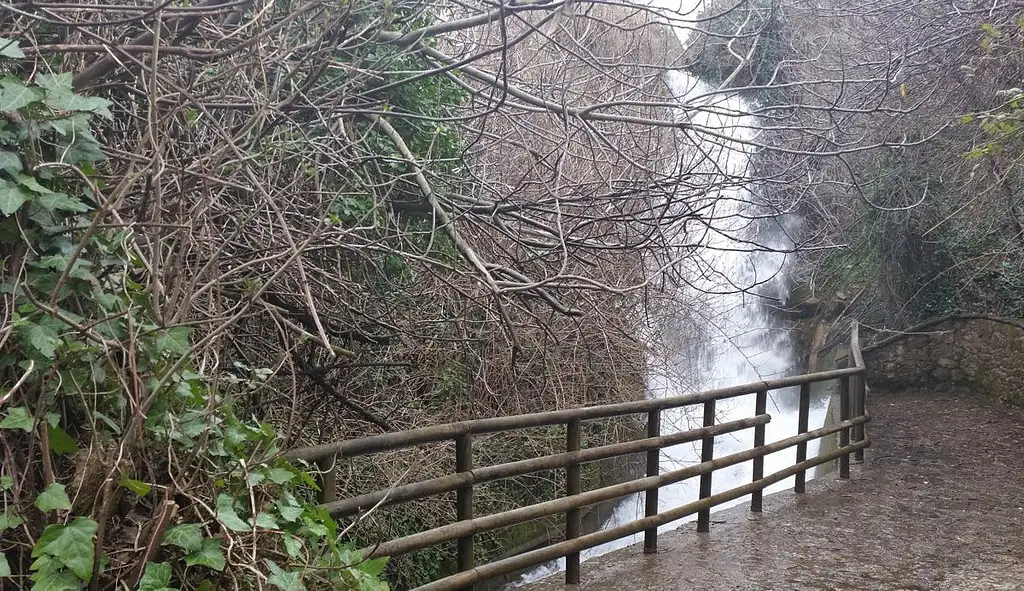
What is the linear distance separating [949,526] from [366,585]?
17.9 feet

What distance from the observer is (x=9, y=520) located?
2.16m

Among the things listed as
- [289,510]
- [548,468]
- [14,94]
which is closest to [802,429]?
[548,468]

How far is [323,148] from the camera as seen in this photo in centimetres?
411

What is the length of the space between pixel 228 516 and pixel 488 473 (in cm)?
212

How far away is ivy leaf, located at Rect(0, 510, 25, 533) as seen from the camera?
7.02 ft

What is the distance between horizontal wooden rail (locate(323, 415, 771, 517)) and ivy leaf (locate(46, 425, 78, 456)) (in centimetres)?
112

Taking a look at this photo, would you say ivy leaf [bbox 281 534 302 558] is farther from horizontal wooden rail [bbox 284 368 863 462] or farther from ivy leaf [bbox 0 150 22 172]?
ivy leaf [bbox 0 150 22 172]

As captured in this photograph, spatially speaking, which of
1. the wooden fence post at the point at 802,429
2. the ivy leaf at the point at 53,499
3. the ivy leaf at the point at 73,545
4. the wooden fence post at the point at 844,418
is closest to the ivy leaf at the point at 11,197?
the ivy leaf at the point at 53,499

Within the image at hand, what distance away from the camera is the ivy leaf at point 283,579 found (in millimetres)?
2525

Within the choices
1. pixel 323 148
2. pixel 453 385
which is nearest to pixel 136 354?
pixel 323 148

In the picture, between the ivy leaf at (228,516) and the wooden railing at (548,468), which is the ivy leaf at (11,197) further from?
the wooden railing at (548,468)

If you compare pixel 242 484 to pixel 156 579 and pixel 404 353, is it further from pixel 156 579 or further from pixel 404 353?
pixel 404 353

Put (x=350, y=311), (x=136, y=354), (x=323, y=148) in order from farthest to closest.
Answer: (x=350, y=311) → (x=323, y=148) → (x=136, y=354)

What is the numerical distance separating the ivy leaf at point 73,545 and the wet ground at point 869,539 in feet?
10.7
